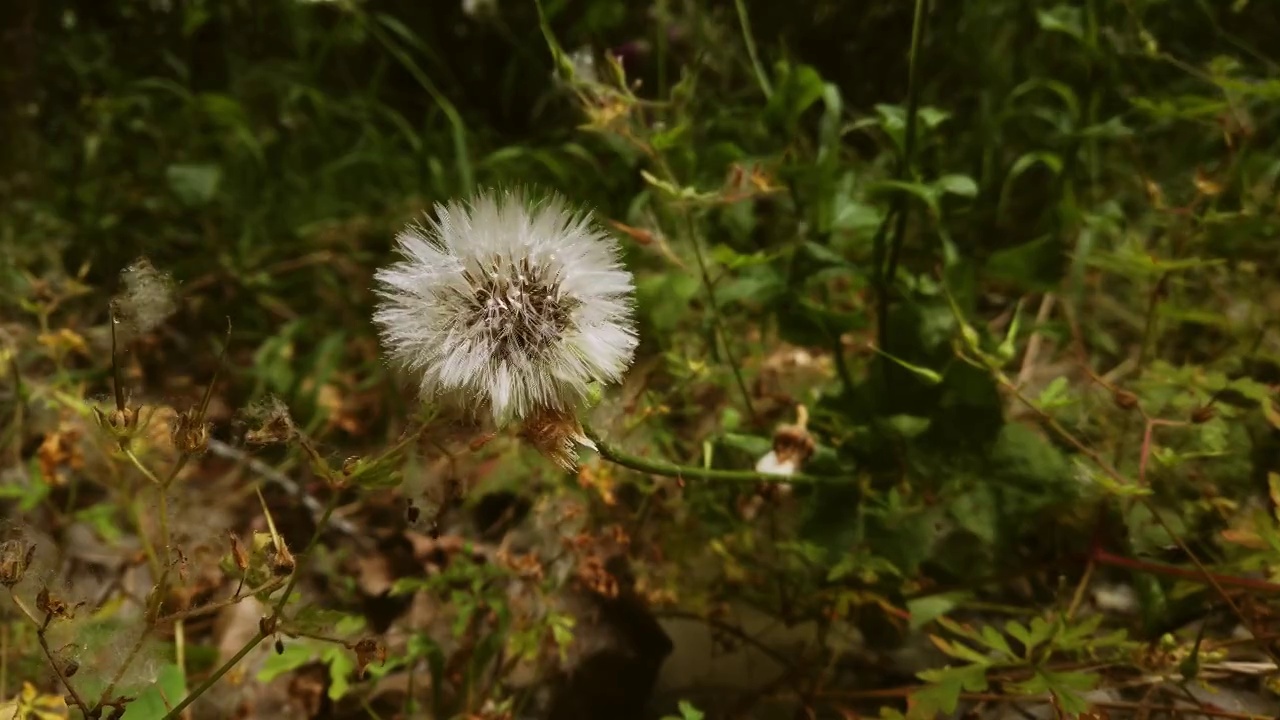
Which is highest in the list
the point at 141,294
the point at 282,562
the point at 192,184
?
the point at 141,294

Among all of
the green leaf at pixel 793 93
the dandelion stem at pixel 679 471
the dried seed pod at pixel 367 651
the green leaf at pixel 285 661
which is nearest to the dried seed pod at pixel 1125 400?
the dandelion stem at pixel 679 471

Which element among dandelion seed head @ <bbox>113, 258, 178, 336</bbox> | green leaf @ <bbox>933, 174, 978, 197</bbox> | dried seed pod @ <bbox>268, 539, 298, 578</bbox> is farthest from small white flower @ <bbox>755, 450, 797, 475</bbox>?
dandelion seed head @ <bbox>113, 258, 178, 336</bbox>

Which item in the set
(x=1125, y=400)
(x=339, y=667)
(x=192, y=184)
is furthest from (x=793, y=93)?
(x=192, y=184)

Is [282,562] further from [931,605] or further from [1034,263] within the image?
[1034,263]

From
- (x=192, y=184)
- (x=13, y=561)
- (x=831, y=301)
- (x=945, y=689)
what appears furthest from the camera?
(x=192, y=184)

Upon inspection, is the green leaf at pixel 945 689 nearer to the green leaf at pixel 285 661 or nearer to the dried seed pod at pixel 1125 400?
the dried seed pod at pixel 1125 400

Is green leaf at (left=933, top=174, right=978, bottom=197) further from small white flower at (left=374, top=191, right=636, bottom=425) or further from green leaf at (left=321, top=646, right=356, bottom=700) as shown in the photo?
green leaf at (left=321, top=646, right=356, bottom=700)

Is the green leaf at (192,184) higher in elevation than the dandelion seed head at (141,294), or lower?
lower
